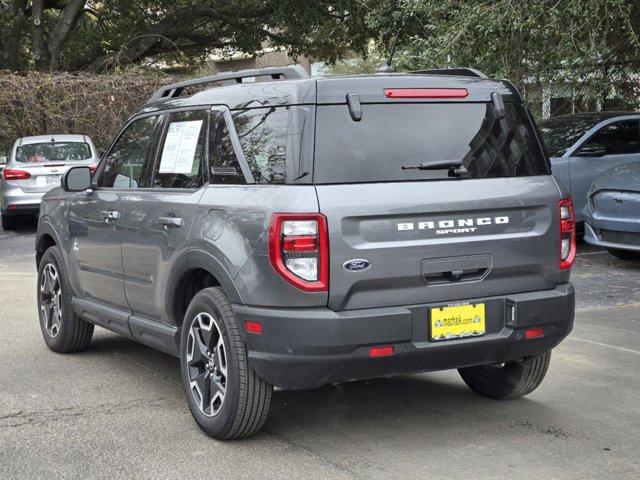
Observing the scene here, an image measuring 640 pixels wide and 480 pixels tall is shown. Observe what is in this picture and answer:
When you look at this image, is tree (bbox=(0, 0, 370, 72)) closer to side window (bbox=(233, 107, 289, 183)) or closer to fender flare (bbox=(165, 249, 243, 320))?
fender flare (bbox=(165, 249, 243, 320))

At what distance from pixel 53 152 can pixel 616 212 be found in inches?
392

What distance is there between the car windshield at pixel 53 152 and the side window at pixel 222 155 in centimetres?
1200

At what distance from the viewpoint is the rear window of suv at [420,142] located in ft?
15.6

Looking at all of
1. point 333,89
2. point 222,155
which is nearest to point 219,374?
point 222,155

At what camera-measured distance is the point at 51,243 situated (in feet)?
25.3

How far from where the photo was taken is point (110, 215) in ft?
20.7

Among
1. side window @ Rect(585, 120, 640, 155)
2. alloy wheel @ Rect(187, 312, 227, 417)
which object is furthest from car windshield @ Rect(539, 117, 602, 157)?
alloy wheel @ Rect(187, 312, 227, 417)

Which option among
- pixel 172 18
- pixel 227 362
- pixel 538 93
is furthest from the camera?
pixel 172 18

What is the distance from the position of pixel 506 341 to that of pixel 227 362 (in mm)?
1396

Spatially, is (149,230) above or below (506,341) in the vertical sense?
above

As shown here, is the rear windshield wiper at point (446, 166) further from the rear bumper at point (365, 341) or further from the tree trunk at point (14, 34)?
the tree trunk at point (14, 34)

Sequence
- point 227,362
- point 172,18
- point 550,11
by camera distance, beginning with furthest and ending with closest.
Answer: point 172,18 → point 550,11 → point 227,362

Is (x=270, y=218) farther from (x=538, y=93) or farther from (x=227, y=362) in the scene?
(x=538, y=93)

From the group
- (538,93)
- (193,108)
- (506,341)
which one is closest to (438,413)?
(506,341)
